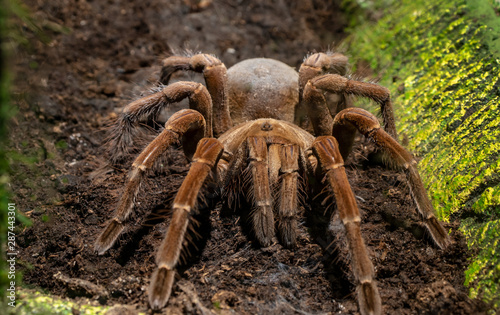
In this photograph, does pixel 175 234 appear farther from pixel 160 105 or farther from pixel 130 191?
pixel 160 105

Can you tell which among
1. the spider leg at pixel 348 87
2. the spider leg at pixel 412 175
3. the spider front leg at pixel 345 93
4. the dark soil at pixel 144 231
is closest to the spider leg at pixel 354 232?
the dark soil at pixel 144 231

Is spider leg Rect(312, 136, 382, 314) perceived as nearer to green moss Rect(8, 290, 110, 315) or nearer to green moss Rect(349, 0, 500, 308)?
green moss Rect(349, 0, 500, 308)

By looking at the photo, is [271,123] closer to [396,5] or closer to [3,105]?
[3,105]

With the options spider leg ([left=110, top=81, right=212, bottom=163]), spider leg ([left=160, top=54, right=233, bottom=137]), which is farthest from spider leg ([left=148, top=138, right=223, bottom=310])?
spider leg ([left=160, top=54, right=233, bottom=137])

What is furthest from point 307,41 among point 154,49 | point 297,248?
point 297,248

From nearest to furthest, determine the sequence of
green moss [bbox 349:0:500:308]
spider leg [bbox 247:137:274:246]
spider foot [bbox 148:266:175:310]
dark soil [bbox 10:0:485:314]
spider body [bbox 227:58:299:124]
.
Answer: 1. spider foot [bbox 148:266:175:310]
2. dark soil [bbox 10:0:485:314]
3. spider leg [bbox 247:137:274:246]
4. green moss [bbox 349:0:500:308]
5. spider body [bbox 227:58:299:124]

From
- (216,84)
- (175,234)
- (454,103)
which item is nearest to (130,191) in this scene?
(175,234)

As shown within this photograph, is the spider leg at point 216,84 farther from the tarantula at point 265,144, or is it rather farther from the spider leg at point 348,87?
the spider leg at point 348,87
